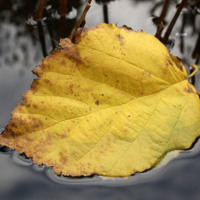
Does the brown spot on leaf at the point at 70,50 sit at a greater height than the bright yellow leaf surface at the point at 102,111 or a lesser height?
greater

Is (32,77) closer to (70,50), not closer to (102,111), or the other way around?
(70,50)

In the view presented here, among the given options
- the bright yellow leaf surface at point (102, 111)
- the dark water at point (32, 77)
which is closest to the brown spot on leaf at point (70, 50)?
the bright yellow leaf surface at point (102, 111)

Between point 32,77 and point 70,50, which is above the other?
point 70,50

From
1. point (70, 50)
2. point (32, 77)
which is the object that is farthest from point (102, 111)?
point (32, 77)

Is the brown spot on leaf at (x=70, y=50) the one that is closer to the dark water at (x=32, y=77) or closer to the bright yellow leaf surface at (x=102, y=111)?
the bright yellow leaf surface at (x=102, y=111)
